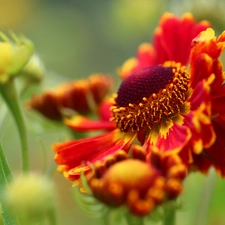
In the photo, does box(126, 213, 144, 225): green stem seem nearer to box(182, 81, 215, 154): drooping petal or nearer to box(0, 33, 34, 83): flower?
box(182, 81, 215, 154): drooping petal

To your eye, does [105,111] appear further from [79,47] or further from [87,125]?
[79,47]

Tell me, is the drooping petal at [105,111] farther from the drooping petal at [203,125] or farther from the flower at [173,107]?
the drooping petal at [203,125]

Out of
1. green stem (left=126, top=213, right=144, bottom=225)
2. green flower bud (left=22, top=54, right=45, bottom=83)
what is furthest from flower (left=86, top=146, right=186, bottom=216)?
green flower bud (left=22, top=54, right=45, bottom=83)

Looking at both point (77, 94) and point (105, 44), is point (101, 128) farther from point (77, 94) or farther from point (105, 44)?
point (105, 44)

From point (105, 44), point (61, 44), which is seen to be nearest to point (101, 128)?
point (61, 44)

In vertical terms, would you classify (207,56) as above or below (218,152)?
above

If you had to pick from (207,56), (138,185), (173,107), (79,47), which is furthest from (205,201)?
(79,47)

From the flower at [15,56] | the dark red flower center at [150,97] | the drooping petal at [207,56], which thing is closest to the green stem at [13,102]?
the flower at [15,56]
